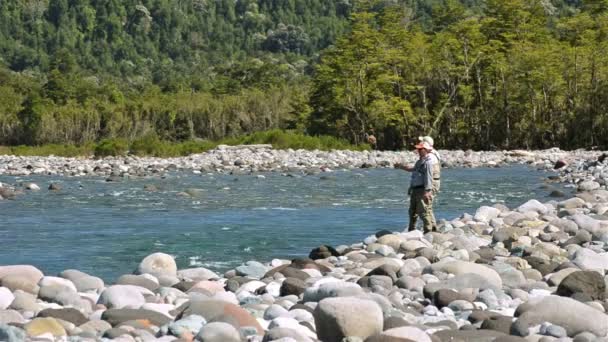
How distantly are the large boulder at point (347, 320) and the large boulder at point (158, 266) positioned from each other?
3.13 metres

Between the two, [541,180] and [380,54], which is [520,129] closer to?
[380,54]

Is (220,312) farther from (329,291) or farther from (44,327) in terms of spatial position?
(44,327)

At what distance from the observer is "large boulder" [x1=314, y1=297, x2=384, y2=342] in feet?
19.2

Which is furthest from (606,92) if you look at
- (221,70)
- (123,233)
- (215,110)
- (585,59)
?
(221,70)

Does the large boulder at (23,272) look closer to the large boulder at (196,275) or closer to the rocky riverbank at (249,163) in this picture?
the large boulder at (196,275)

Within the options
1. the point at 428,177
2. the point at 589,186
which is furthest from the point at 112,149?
the point at 428,177

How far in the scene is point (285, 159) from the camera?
106ft

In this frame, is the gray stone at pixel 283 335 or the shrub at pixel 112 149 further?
the shrub at pixel 112 149

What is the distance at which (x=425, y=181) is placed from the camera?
11602 millimetres

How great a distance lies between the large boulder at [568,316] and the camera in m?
6.27

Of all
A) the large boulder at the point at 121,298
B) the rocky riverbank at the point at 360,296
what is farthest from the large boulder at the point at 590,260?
the large boulder at the point at 121,298

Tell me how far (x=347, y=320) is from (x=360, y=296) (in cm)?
99

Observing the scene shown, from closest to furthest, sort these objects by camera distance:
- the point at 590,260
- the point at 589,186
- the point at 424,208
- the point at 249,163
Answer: the point at 590,260 → the point at 424,208 → the point at 589,186 → the point at 249,163

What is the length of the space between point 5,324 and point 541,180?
65.2 feet
